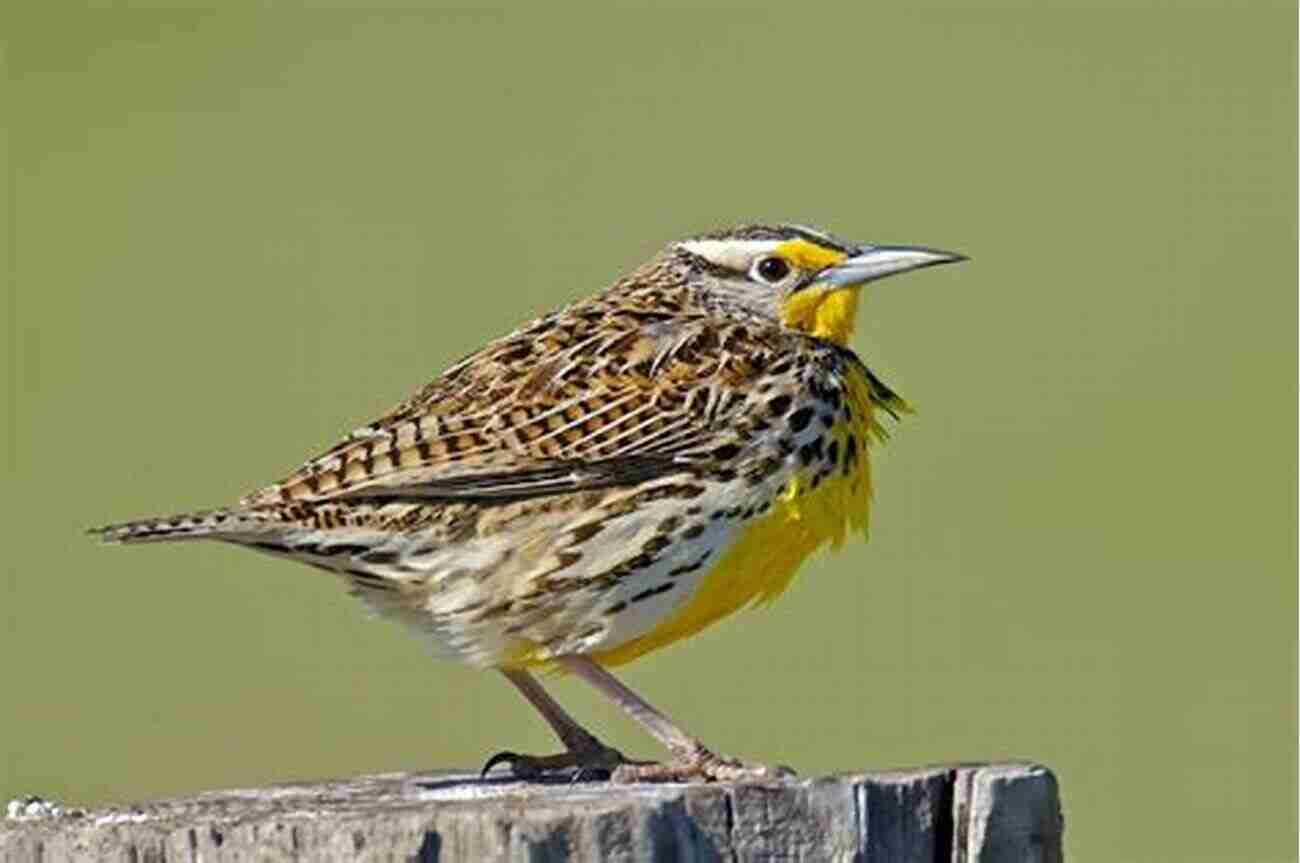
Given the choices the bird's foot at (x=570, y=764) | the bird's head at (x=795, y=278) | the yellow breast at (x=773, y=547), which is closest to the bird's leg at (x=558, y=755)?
the bird's foot at (x=570, y=764)

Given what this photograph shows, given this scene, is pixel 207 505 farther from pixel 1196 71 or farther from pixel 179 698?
pixel 1196 71

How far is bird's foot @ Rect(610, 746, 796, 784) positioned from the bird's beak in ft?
3.31

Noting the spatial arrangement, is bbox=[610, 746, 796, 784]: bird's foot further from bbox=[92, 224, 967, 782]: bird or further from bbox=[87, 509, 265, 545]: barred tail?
bbox=[87, 509, 265, 545]: barred tail

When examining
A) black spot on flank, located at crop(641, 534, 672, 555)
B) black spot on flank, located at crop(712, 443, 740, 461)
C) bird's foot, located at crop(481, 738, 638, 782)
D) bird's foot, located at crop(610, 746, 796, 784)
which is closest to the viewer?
bird's foot, located at crop(610, 746, 796, 784)

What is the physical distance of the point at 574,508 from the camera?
6039mm

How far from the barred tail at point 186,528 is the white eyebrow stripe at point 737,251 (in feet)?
3.41

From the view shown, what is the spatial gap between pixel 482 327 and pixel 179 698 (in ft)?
7.63

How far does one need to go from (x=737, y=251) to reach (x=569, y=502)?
0.76 m

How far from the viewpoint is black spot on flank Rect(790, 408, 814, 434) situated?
617 centimetres

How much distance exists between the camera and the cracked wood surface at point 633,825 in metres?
4.46

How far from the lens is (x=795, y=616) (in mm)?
10266

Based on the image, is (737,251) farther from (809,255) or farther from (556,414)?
(556,414)

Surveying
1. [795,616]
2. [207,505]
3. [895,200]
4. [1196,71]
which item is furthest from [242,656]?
[1196,71]

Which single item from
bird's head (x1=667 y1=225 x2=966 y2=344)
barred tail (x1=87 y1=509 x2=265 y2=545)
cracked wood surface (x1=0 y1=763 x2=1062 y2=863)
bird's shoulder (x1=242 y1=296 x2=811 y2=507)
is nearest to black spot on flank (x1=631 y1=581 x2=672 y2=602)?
bird's shoulder (x1=242 y1=296 x2=811 y2=507)
